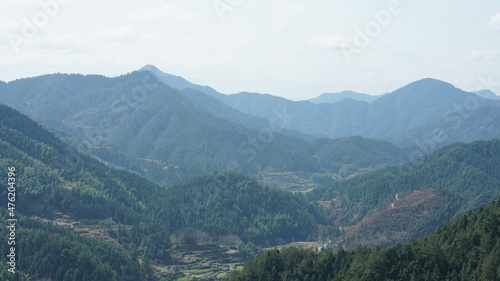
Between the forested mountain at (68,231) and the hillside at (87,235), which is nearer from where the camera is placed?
the forested mountain at (68,231)

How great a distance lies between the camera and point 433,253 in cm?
9119

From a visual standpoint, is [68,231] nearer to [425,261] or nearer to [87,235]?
[87,235]

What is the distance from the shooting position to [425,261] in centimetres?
8962

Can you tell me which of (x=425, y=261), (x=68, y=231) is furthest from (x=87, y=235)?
(x=425, y=261)

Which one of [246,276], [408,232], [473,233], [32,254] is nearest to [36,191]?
[32,254]

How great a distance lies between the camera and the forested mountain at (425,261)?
86.6 meters

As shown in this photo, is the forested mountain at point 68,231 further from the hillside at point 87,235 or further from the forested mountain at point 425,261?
the forested mountain at point 425,261

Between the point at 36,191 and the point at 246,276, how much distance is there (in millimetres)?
96850

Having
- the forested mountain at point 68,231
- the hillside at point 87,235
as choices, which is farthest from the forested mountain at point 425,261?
the hillside at point 87,235

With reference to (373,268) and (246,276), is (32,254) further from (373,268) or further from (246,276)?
(373,268)

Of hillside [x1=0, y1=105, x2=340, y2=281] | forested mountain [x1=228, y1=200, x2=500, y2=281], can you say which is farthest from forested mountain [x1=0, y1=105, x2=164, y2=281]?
forested mountain [x1=228, y1=200, x2=500, y2=281]

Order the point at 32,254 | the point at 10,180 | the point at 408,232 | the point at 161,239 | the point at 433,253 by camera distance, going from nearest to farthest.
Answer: the point at 433,253 < the point at 32,254 < the point at 10,180 < the point at 161,239 < the point at 408,232

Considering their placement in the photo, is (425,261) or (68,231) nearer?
(425,261)

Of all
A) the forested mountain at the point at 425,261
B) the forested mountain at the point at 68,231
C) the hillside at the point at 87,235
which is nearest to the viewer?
the forested mountain at the point at 425,261
